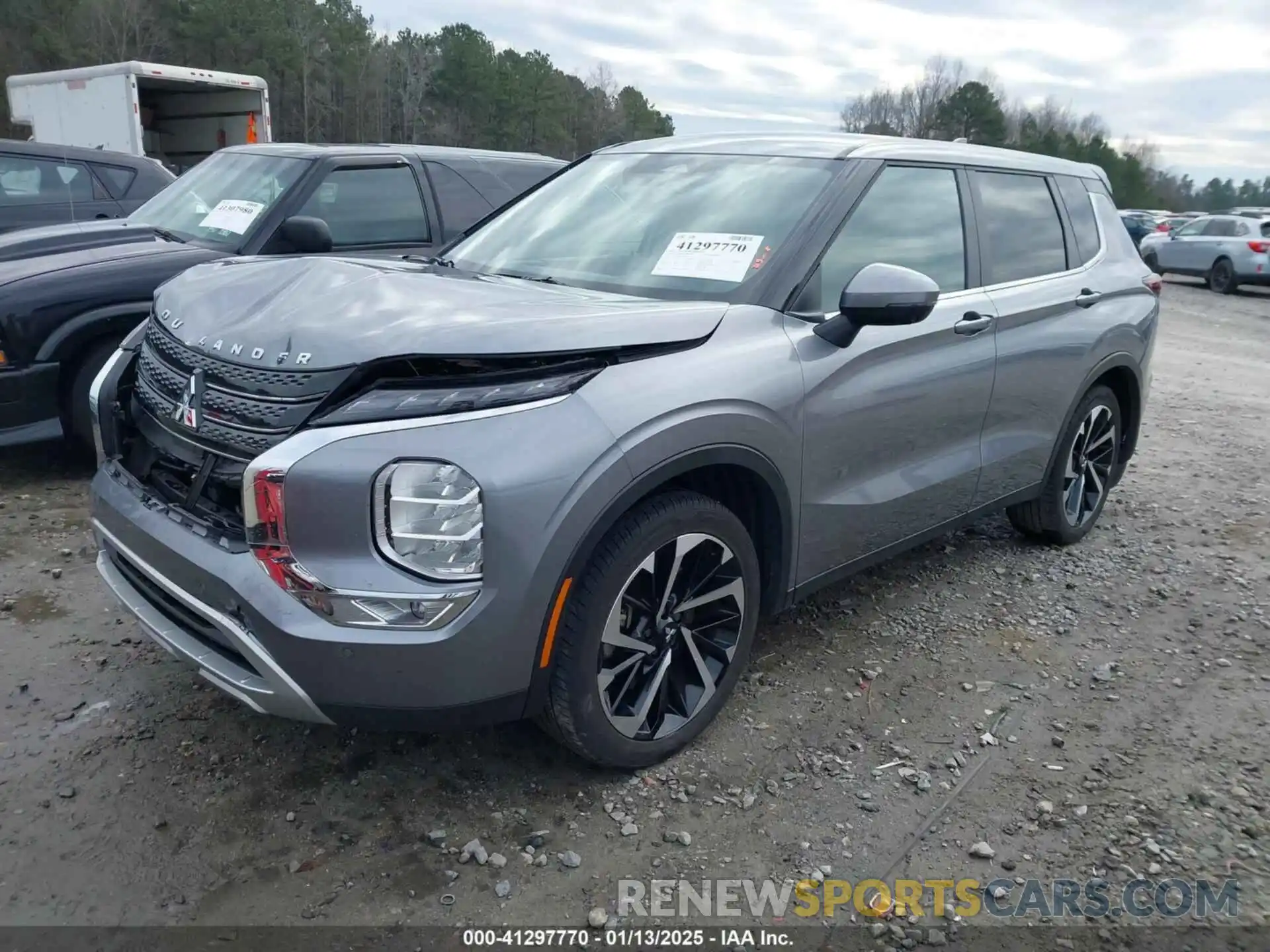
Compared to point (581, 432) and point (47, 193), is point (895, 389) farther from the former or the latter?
point (47, 193)

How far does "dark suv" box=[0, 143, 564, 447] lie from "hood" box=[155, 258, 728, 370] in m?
1.99

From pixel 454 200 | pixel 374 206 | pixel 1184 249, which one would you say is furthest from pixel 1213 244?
pixel 374 206

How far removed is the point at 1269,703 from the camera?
11.6 feet

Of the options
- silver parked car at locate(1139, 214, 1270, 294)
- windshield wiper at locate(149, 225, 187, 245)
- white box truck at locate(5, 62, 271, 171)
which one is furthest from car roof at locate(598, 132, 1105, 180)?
silver parked car at locate(1139, 214, 1270, 294)

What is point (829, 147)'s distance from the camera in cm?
361

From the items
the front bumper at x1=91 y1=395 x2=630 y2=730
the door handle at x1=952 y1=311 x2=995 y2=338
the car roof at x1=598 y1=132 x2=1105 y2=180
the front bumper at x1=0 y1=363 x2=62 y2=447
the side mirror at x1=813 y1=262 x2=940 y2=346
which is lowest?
the front bumper at x1=0 y1=363 x2=62 y2=447

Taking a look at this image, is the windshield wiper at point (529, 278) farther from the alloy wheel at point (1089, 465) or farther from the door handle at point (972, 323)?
the alloy wheel at point (1089, 465)

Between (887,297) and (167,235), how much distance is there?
470 cm

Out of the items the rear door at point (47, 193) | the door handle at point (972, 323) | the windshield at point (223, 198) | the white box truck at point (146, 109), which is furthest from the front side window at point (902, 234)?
the white box truck at point (146, 109)

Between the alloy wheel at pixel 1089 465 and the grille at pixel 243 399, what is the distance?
3.55m

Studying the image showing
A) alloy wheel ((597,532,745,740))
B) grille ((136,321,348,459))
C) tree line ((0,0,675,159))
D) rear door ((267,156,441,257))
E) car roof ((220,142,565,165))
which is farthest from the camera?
tree line ((0,0,675,159))

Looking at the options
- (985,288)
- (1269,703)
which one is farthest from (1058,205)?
(1269,703)

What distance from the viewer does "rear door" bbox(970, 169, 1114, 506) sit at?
159 inches

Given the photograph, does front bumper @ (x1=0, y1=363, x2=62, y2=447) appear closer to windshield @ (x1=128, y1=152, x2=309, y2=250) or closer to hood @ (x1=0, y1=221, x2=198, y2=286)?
hood @ (x1=0, y1=221, x2=198, y2=286)
